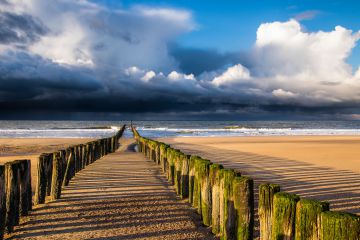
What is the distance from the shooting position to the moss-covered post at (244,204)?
4410 mm

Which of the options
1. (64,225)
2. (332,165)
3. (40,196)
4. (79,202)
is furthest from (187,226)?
(332,165)

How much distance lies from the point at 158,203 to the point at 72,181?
3640 mm

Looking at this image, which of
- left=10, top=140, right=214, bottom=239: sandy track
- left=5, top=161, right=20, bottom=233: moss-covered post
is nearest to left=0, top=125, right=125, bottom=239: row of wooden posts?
left=5, top=161, right=20, bottom=233: moss-covered post

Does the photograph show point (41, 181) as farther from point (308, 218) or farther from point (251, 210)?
point (308, 218)

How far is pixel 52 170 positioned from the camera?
314 inches

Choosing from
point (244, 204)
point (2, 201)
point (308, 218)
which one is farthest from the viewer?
point (2, 201)

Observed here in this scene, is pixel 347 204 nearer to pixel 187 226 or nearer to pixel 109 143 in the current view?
pixel 187 226

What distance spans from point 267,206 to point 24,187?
423cm

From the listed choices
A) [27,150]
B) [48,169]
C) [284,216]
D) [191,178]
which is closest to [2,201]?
[48,169]

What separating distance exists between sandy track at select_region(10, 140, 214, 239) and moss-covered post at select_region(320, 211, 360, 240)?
251 cm

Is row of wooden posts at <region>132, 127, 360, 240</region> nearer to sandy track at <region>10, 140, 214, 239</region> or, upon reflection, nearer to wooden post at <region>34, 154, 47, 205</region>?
sandy track at <region>10, 140, 214, 239</region>

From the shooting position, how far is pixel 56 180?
7.70 m

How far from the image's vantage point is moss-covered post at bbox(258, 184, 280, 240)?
3855 mm

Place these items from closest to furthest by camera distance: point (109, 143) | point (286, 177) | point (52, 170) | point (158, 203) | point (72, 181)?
point (158, 203), point (52, 170), point (72, 181), point (286, 177), point (109, 143)
